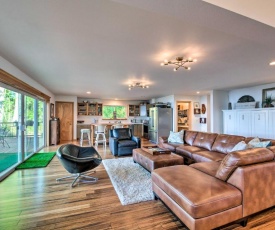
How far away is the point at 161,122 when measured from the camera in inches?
302

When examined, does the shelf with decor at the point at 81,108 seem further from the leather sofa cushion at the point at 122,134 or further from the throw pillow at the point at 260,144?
the throw pillow at the point at 260,144

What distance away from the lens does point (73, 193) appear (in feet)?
8.52

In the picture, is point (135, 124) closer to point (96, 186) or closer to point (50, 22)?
point (96, 186)

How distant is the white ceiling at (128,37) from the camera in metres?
1.41

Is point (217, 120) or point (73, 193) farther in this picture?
point (217, 120)

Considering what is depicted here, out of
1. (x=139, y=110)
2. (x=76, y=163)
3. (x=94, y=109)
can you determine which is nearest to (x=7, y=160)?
(x=76, y=163)

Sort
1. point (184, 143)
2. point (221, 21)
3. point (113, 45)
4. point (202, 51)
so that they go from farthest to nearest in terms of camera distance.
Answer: point (184, 143), point (202, 51), point (113, 45), point (221, 21)

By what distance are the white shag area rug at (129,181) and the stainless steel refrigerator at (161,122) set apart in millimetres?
3591

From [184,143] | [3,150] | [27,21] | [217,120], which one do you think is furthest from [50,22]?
[217,120]

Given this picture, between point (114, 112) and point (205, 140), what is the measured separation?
6417 mm

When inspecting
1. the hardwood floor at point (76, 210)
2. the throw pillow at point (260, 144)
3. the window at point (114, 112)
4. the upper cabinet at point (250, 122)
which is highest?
the window at point (114, 112)

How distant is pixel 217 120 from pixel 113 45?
5596mm

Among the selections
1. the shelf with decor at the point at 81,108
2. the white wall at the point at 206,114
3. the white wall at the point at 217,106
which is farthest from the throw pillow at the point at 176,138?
the shelf with decor at the point at 81,108

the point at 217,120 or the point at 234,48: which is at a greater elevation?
the point at 234,48
